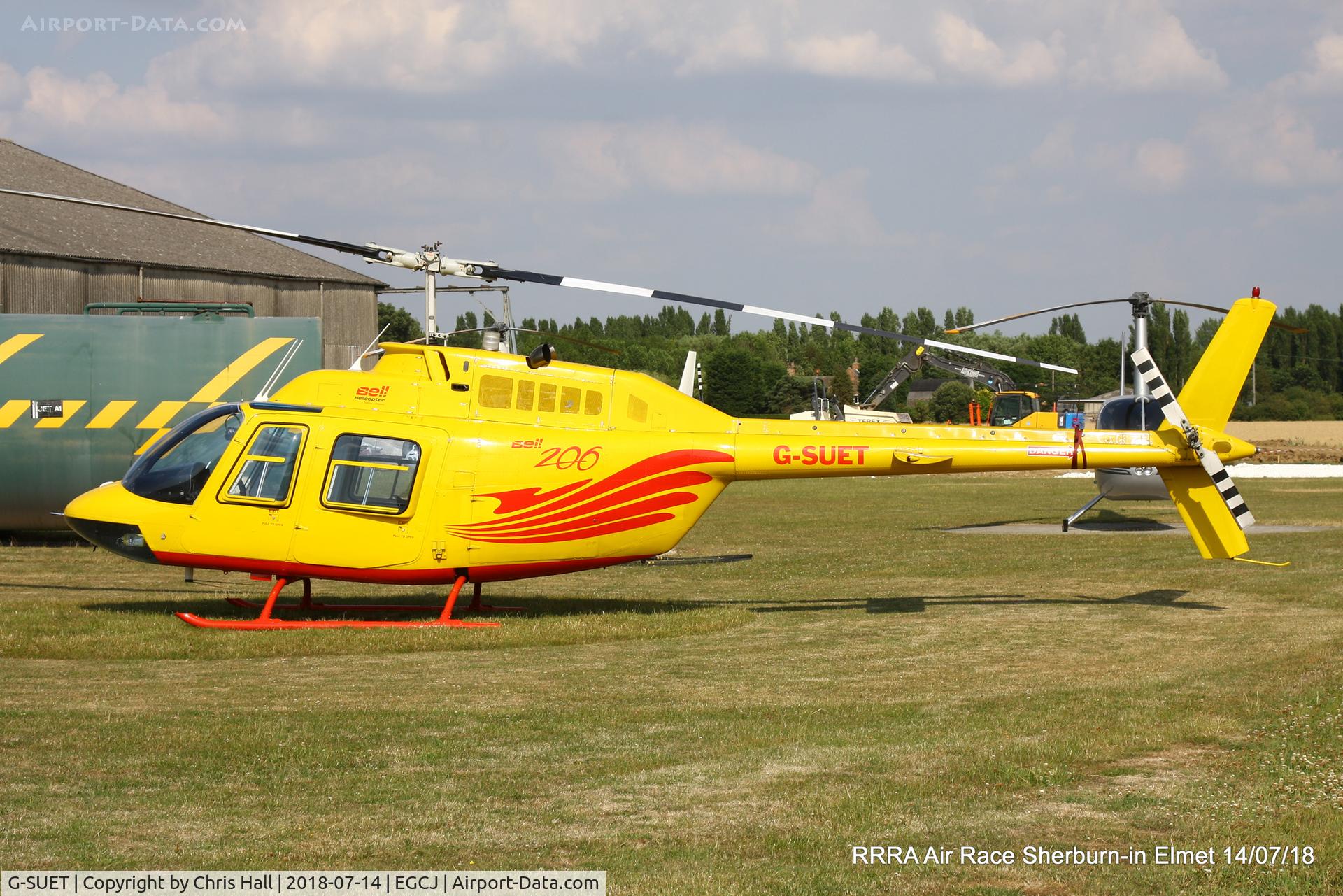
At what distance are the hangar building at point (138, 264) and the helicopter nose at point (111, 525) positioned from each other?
30516 millimetres

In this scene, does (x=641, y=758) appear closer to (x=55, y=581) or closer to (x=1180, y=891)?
(x=1180, y=891)

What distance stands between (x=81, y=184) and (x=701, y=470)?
47.0m

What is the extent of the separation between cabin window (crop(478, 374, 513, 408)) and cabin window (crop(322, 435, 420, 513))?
1001 millimetres

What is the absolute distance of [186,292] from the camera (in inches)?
1993

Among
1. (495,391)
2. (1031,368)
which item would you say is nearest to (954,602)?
(495,391)

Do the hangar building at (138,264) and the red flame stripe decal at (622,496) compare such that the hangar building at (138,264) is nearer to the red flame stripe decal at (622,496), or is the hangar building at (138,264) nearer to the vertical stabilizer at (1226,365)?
the red flame stripe decal at (622,496)

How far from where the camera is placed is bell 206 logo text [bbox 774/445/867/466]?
14.9m

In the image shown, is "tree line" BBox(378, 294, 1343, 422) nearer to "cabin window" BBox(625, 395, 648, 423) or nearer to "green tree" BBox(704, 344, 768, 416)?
"green tree" BBox(704, 344, 768, 416)

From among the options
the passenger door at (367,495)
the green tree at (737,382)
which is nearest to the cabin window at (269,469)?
the passenger door at (367,495)

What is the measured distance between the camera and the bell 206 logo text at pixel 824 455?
1486 cm

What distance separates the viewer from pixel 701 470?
14.9 meters

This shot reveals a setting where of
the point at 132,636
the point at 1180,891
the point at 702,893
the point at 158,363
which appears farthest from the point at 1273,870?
the point at 158,363

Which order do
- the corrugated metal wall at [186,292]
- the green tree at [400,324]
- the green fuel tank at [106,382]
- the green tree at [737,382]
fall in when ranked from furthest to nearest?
the green tree at [737,382] < the green tree at [400,324] < the corrugated metal wall at [186,292] < the green fuel tank at [106,382]

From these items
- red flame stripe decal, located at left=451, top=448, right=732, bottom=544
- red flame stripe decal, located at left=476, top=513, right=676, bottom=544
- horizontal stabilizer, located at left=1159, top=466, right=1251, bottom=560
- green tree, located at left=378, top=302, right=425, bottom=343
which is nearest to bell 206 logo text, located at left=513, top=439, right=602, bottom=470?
red flame stripe decal, located at left=451, top=448, right=732, bottom=544
